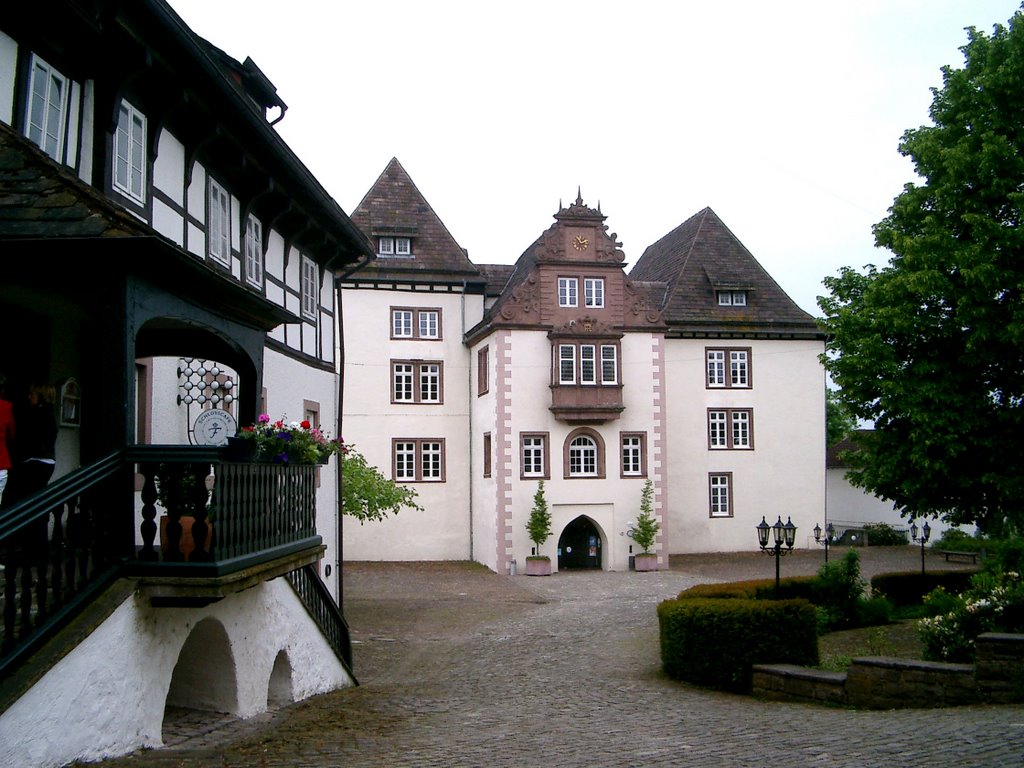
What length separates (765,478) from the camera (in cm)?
3962

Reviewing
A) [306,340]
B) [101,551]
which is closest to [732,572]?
[306,340]

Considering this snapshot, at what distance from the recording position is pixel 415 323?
38.3m

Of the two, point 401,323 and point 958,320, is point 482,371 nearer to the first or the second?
point 401,323

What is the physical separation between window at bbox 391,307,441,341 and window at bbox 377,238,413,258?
201cm

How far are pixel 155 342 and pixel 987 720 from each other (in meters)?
9.24

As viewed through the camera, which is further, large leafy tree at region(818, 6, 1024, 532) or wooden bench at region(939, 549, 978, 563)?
wooden bench at region(939, 549, 978, 563)

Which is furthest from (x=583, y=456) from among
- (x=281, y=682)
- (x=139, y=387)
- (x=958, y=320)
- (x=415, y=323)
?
(x=139, y=387)

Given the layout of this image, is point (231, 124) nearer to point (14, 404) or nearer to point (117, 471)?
point (14, 404)

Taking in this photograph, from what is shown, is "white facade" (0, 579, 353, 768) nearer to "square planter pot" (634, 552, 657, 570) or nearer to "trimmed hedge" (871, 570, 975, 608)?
"trimmed hedge" (871, 570, 975, 608)

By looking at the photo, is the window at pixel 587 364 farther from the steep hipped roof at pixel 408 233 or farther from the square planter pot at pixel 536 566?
Result: the square planter pot at pixel 536 566

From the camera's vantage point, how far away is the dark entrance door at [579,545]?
36.4 meters

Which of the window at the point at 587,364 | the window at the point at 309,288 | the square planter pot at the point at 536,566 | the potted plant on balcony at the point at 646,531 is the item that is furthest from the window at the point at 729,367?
the window at the point at 309,288

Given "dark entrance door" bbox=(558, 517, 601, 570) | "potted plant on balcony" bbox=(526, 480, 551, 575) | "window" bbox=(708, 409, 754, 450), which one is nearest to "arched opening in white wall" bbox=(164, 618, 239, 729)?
"potted plant on balcony" bbox=(526, 480, 551, 575)

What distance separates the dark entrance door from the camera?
119 feet
